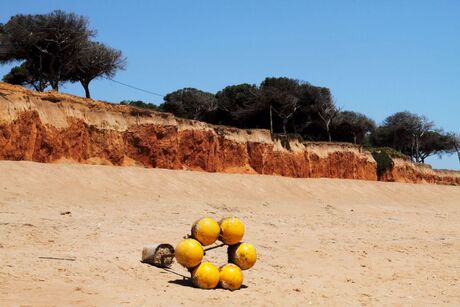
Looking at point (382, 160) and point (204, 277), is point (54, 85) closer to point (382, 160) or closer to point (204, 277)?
point (382, 160)

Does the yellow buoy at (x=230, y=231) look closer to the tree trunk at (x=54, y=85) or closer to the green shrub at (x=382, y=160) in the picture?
the tree trunk at (x=54, y=85)

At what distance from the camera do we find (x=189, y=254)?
780 centimetres

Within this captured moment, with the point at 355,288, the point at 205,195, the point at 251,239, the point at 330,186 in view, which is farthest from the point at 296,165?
the point at 355,288

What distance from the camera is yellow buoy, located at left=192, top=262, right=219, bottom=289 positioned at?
7.81 metres

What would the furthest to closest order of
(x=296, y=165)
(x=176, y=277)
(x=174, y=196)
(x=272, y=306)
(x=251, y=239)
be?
(x=296, y=165) → (x=174, y=196) → (x=251, y=239) → (x=176, y=277) → (x=272, y=306)

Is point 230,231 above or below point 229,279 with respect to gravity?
above

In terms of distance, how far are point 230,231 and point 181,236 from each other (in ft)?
12.5

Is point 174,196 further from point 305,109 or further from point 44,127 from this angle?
point 305,109

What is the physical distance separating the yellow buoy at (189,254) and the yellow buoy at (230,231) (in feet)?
1.44

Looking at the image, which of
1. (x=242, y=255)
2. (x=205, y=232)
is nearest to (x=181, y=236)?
(x=242, y=255)

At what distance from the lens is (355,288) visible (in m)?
9.11

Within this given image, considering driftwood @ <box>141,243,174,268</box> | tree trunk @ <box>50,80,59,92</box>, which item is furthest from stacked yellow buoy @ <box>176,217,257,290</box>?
tree trunk @ <box>50,80,59,92</box>

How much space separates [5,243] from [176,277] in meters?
2.72

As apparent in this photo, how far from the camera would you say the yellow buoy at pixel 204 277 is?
308 inches
